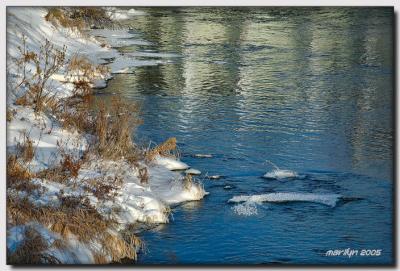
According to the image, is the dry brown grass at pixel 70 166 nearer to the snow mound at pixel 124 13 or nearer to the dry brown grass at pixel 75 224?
the dry brown grass at pixel 75 224

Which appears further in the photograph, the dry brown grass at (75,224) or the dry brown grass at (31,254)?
the dry brown grass at (75,224)

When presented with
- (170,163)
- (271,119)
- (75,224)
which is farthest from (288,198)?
(271,119)

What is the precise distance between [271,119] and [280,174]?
2.17 m

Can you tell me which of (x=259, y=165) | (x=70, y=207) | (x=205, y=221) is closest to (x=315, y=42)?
(x=259, y=165)

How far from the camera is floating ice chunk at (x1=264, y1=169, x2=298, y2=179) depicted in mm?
11234

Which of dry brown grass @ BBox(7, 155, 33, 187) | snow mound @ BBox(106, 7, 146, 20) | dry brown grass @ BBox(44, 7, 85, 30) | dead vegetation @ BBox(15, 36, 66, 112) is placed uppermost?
snow mound @ BBox(106, 7, 146, 20)

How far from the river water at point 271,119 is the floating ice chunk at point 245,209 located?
6 cm

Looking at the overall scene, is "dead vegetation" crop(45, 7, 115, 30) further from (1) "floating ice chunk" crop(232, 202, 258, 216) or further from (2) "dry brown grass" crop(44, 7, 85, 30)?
(1) "floating ice chunk" crop(232, 202, 258, 216)

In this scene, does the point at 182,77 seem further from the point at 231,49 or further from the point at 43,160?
the point at 43,160

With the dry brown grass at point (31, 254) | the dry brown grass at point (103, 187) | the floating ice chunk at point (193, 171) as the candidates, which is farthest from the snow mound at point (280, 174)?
the dry brown grass at point (31, 254)

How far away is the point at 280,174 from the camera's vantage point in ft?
37.0

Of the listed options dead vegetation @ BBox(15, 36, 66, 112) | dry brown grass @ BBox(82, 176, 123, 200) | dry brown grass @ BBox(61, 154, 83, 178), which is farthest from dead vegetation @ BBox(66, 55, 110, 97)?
dry brown grass @ BBox(82, 176, 123, 200)

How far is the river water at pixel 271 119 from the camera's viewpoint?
9.67 m

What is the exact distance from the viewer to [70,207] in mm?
9445
